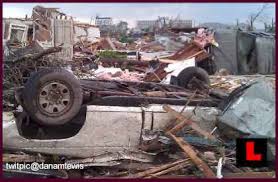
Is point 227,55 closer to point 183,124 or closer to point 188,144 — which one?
point 183,124

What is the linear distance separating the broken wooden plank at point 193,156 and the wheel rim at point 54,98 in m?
1.38

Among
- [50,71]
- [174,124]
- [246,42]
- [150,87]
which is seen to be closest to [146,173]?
[174,124]

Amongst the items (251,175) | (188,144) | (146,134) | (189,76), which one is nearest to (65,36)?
(189,76)

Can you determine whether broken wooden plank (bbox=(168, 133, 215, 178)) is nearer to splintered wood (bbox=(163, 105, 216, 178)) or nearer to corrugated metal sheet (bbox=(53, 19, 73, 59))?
splintered wood (bbox=(163, 105, 216, 178))

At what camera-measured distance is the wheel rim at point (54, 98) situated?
5914mm

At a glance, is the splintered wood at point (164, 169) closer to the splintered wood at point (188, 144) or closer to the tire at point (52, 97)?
the splintered wood at point (188, 144)

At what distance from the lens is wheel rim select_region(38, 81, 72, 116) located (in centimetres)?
591

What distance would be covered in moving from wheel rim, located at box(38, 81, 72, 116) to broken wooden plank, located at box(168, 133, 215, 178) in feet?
4.52

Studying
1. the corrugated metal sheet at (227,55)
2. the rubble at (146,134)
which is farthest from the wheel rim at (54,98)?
the corrugated metal sheet at (227,55)

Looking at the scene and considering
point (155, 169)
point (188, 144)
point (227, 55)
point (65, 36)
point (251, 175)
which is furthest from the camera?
point (65, 36)

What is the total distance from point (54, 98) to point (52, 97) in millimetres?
28

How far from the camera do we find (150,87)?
307 inches

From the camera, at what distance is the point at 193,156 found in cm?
566

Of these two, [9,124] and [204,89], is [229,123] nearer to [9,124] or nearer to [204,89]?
[204,89]
